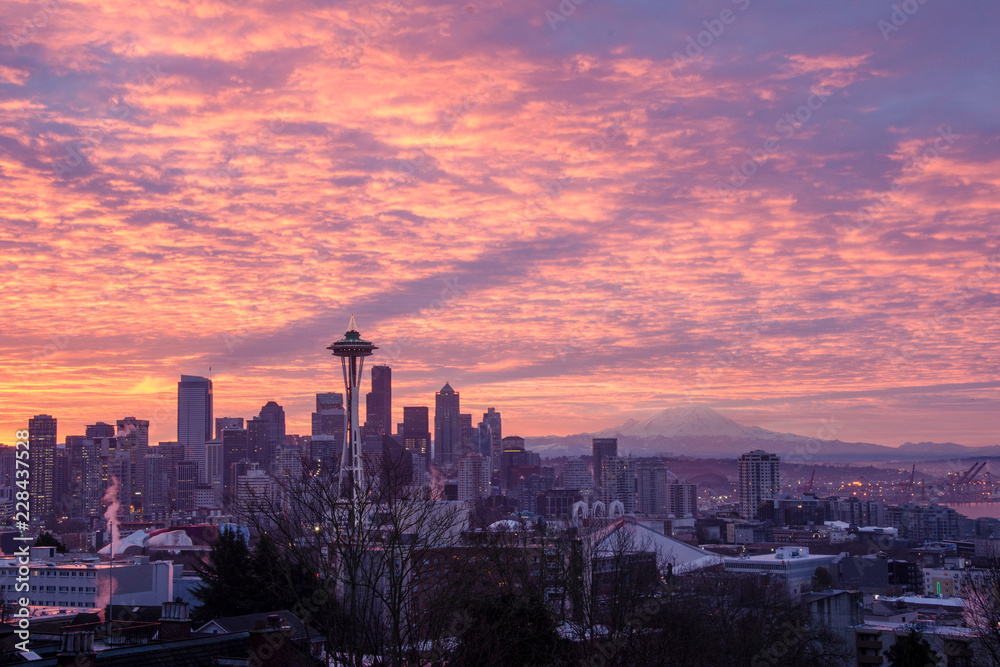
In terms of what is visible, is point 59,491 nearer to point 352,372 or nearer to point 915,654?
point 352,372

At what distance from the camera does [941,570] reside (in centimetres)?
11500

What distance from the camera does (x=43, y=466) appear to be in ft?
620

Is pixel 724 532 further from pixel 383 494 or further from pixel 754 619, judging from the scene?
pixel 383 494

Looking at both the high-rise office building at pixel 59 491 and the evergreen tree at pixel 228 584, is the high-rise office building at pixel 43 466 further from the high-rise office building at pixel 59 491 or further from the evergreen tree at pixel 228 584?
the evergreen tree at pixel 228 584

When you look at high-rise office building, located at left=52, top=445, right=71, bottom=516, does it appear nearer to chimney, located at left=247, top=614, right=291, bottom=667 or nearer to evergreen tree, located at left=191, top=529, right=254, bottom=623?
evergreen tree, located at left=191, top=529, right=254, bottom=623

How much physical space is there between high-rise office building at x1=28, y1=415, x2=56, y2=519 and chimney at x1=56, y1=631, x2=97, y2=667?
175464 mm

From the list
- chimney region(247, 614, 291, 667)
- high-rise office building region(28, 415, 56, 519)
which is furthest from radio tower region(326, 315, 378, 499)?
high-rise office building region(28, 415, 56, 519)

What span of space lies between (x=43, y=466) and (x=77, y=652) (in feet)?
620

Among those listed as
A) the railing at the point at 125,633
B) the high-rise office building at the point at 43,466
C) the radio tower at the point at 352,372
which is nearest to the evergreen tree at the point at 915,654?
the railing at the point at 125,633

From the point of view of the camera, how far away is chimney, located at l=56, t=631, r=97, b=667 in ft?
51.4

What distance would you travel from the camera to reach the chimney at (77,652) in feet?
51.4

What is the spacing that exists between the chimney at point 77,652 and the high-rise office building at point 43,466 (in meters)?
175

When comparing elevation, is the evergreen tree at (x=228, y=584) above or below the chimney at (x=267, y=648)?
below

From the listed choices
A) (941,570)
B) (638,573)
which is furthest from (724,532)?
(638,573)
